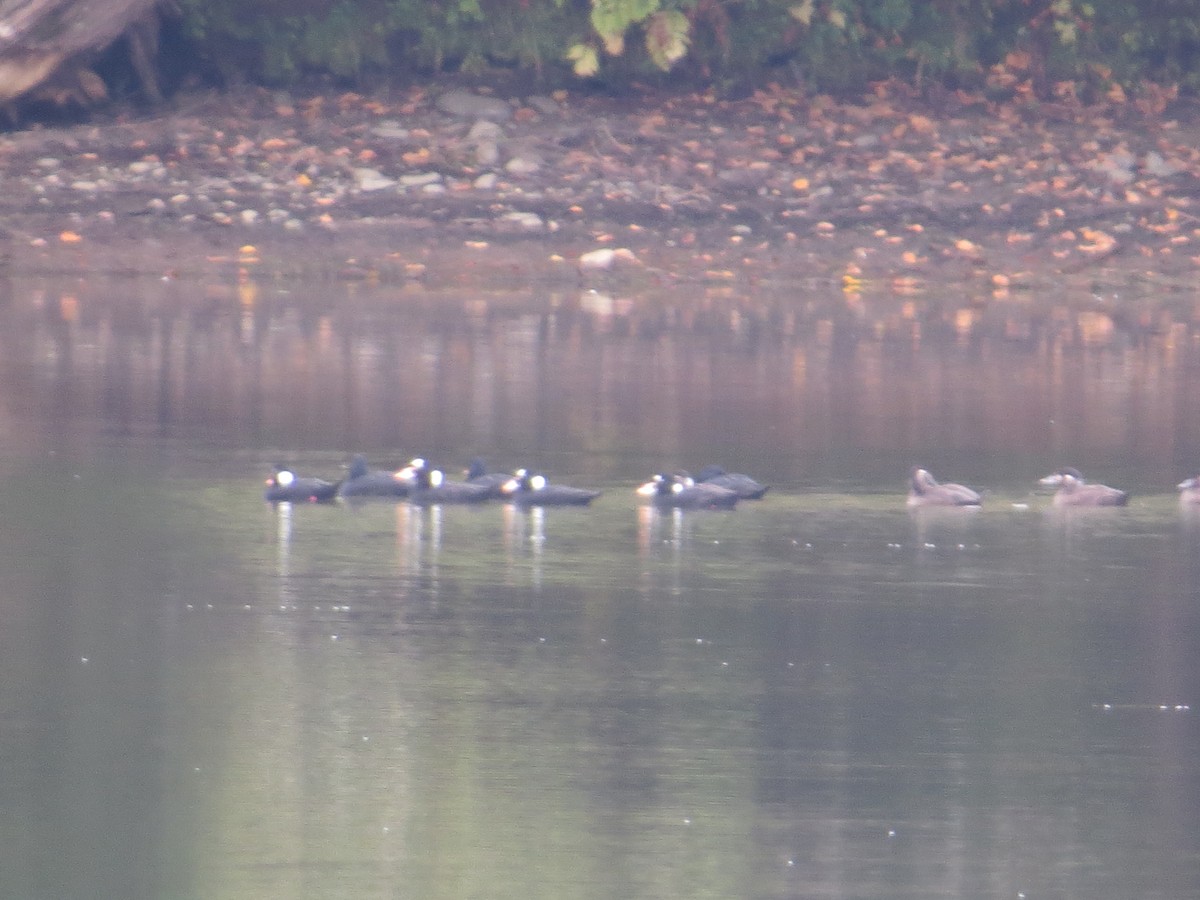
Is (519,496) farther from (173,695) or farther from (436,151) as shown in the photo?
(436,151)

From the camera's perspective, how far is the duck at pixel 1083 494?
13062mm

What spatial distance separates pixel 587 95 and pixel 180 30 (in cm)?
500

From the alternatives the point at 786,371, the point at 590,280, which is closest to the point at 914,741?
the point at 786,371

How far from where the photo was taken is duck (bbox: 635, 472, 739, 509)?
12.8 m

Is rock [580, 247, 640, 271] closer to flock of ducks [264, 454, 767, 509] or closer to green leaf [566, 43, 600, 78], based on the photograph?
green leaf [566, 43, 600, 78]

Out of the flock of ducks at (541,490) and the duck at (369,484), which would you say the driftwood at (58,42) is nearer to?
the flock of ducks at (541,490)

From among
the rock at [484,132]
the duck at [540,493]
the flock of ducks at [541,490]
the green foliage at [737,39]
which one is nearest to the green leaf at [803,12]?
the green foliage at [737,39]

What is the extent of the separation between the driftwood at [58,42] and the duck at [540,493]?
1580 centimetres

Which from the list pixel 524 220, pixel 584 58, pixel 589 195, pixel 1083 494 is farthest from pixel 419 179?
pixel 1083 494

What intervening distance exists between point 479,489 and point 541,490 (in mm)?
337

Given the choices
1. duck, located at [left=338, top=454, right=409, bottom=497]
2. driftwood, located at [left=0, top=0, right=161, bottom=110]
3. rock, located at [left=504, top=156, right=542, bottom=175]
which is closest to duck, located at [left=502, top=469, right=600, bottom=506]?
duck, located at [left=338, top=454, right=409, bottom=497]

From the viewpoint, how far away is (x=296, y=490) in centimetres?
1259

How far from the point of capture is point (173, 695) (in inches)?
335

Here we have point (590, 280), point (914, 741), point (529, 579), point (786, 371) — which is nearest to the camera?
point (914, 741)
